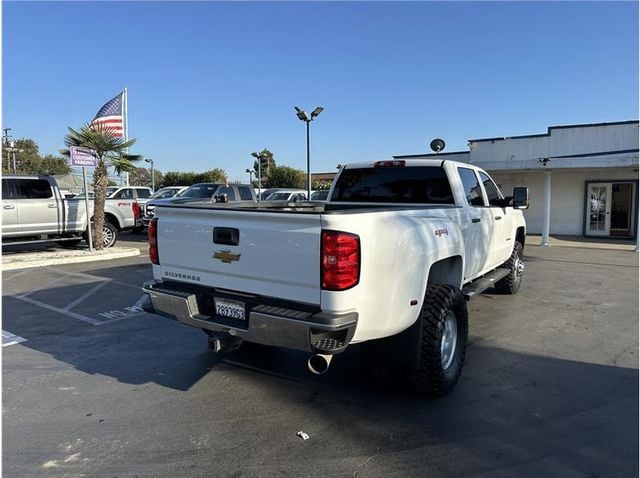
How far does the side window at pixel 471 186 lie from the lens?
5.51m

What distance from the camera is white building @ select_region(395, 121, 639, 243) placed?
18266mm

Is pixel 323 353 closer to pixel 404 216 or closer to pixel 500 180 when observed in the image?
pixel 404 216

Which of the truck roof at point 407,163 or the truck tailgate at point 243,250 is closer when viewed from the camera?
the truck tailgate at point 243,250

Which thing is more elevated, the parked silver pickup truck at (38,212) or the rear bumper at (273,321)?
the parked silver pickup truck at (38,212)

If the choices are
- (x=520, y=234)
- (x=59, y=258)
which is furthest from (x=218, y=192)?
(x=520, y=234)

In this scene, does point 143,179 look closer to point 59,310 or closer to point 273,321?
point 59,310

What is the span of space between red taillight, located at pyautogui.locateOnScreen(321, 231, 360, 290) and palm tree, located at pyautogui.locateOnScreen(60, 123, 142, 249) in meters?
11.4

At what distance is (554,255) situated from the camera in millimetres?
13992

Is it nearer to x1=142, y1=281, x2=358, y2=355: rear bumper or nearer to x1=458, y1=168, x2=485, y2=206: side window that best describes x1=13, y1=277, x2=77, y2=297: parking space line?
x1=142, y1=281, x2=358, y2=355: rear bumper

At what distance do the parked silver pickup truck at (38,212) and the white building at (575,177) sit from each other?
15295 mm

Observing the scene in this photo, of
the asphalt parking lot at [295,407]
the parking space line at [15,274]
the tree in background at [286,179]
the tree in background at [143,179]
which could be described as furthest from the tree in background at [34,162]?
the asphalt parking lot at [295,407]

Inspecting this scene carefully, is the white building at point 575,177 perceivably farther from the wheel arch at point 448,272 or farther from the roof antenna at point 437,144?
the wheel arch at point 448,272

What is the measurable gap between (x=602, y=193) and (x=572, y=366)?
1771cm

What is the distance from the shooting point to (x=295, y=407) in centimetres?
383
